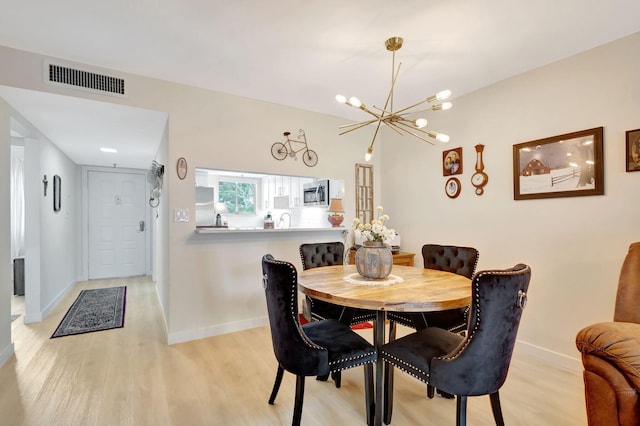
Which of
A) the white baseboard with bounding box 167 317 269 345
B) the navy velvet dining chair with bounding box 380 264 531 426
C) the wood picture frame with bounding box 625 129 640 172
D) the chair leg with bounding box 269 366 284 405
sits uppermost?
the wood picture frame with bounding box 625 129 640 172

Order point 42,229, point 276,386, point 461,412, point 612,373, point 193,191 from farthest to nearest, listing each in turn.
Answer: point 42,229
point 193,191
point 276,386
point 461,412
point 612,373

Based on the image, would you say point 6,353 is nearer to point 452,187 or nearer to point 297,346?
point 297,346

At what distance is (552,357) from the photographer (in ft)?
8.50

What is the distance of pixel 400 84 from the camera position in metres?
3.04

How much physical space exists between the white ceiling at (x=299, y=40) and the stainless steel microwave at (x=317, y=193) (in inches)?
64.0

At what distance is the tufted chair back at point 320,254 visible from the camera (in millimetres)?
2820

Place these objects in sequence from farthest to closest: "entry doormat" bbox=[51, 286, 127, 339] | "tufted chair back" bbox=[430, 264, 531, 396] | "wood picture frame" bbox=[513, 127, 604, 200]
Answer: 1. "entry doormat" bbox=[51, 286, 127, 339]
2. "wood picture frame" bbox=[513, 127, 604, 200]
3. "tufted chair back" bbox=[430, 264, 531, 396]

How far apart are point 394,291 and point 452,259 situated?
44.0 inches

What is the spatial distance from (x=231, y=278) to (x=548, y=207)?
3049mm

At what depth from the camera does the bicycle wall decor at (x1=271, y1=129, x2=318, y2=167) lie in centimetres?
353

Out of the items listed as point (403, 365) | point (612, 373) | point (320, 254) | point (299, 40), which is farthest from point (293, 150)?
point (612, 373)

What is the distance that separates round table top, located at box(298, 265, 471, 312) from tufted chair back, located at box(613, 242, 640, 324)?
787 mm

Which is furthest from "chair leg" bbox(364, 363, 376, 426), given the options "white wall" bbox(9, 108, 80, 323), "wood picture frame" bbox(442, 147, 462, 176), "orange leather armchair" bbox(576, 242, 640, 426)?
"white wall" bbox(9, 108, 80, 323)

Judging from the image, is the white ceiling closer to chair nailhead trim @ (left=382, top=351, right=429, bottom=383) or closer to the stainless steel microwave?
the stainless steel microwave
